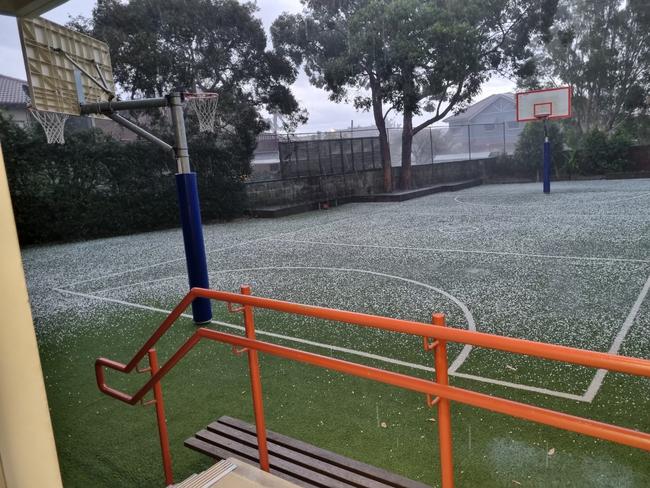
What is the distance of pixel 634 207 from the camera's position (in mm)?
12547

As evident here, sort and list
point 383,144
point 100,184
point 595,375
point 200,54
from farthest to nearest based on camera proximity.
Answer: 1. point 383,144
2. point 200,54
3. point 100,184
4. point 595,375

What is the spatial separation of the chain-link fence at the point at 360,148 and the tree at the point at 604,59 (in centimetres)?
382

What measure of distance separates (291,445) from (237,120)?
50.8 ft

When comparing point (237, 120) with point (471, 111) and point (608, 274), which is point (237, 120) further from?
point (471, 111)

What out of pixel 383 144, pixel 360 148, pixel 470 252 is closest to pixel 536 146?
pixel 383 144

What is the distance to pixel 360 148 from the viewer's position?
20.0 m

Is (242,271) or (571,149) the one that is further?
(571,149)

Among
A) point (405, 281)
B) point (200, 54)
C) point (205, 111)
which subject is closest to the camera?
point (405, 281)

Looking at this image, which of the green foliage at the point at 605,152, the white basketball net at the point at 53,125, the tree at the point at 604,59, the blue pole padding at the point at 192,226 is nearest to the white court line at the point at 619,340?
the blue pole padding at the point at 192,226

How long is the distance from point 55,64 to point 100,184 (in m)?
Result: 7.11

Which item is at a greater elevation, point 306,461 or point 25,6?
point 25,6

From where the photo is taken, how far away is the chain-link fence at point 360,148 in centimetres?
1761

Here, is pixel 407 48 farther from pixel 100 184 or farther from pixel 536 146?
pixel 100 184

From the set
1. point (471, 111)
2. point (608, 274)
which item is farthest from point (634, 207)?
point (471, 111)
